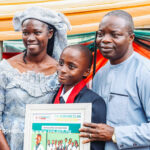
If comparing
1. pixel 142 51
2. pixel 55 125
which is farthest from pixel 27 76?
pixel 142 51

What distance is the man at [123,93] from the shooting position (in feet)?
5.65

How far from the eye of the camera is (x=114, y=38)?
1.80 metres

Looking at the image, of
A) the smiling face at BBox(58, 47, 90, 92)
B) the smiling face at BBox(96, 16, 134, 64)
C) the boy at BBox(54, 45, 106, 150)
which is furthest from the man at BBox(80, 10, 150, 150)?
the smiling face at BBox(58, 47, 90, 92)

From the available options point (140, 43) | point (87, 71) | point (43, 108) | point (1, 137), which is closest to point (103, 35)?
point (87, 71)

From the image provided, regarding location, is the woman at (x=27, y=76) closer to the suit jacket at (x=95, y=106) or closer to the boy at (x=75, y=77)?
the boy at (x=75, y=77)

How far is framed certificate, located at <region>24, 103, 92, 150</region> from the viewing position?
181cm

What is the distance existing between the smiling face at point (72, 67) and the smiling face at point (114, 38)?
23cm

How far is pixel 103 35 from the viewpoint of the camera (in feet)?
6.08

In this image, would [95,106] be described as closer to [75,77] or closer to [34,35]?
[75,77]

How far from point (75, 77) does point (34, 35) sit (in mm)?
497

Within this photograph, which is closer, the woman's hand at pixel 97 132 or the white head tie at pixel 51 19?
the woman's hand at pixel 97 132

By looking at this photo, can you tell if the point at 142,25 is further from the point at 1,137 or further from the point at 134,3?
the point at 1,137

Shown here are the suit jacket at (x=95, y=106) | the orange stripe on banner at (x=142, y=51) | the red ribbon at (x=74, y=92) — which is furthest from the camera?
the orange stripe on banner at (x=142, y=51)

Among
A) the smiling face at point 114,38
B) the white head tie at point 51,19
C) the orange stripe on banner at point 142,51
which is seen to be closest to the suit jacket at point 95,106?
the smiling face at point 114,38
